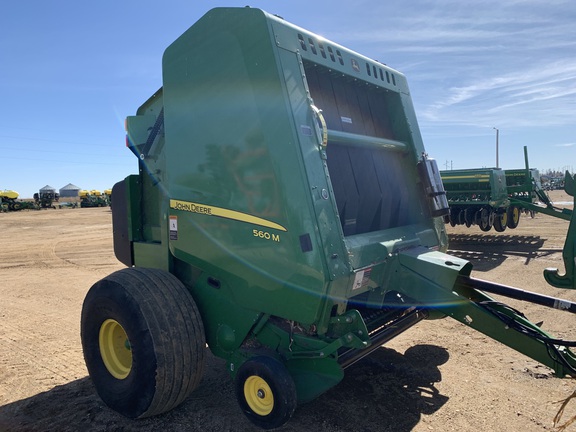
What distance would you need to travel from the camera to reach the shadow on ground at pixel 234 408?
Result: 3051 millimetres

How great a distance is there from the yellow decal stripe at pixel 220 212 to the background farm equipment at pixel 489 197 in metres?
11.5

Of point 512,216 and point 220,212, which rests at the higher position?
point 220,212

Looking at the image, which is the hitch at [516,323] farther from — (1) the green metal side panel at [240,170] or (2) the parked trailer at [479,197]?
Result: (2) the parked trailer at [479,197]

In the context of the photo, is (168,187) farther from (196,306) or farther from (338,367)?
(338,367)

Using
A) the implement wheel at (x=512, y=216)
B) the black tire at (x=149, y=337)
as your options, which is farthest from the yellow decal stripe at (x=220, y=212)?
the implement wheel at (x=512, y=216)

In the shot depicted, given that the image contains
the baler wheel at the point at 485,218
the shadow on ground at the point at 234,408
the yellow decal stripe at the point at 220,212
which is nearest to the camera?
the yellow decal stripe at the point at 220,212

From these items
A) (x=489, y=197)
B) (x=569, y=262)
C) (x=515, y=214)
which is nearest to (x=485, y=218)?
(x=489, y=197)

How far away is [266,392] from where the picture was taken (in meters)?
2.77

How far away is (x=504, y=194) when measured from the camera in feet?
42.8

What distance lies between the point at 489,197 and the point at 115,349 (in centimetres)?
1209

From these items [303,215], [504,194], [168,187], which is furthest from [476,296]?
[504,194]

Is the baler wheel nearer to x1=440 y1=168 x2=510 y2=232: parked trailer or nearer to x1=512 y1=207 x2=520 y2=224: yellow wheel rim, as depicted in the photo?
x1=440 y1=168 x2=510 y2=232: parked trailer

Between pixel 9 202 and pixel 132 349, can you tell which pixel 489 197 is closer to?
pixel 132 349

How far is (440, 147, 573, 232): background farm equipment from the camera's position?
12.8 meters
